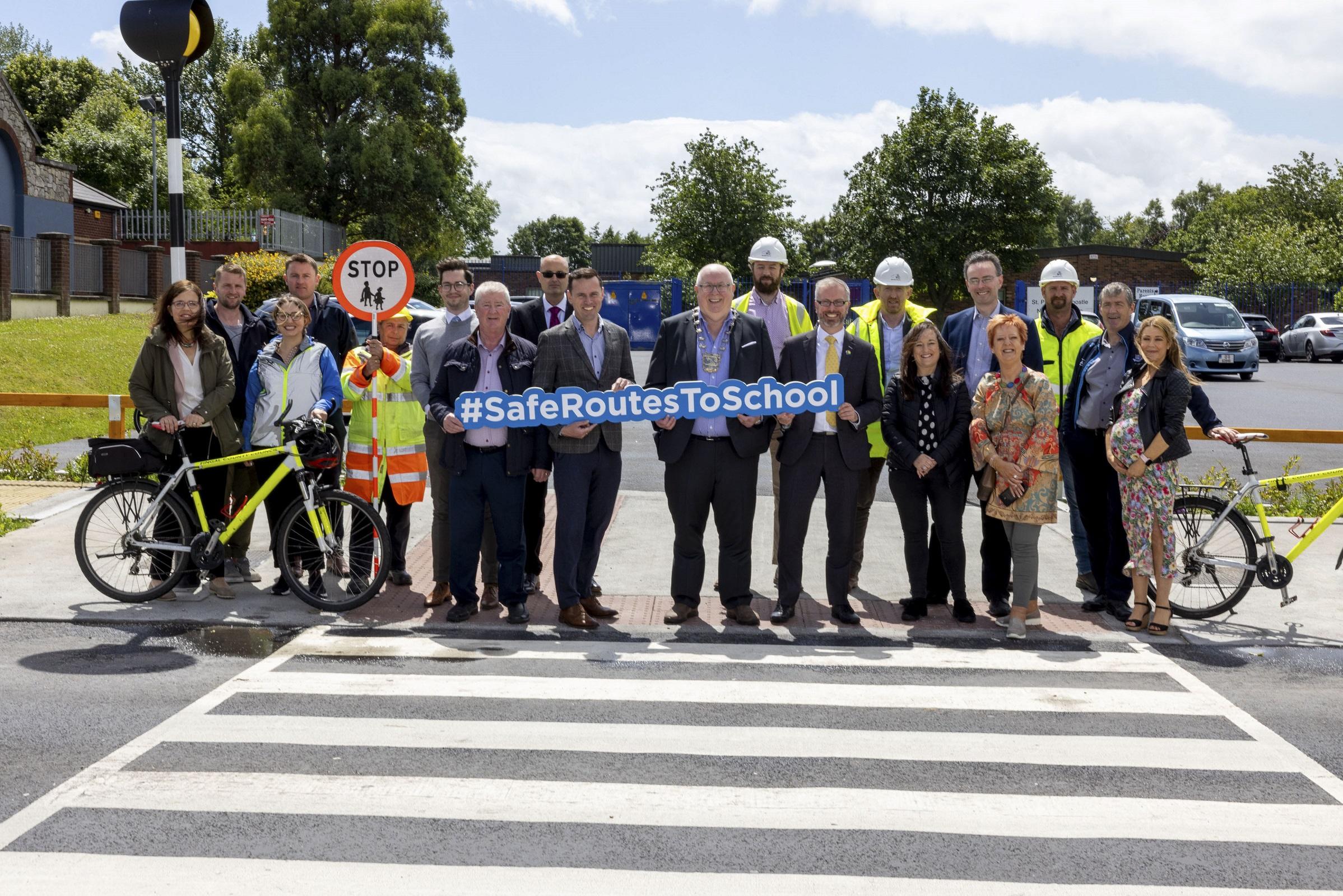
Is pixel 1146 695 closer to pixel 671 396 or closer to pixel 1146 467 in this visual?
pixel 1146 467

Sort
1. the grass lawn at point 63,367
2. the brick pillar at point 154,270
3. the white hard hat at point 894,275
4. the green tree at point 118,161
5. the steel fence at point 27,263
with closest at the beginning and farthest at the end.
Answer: the white hard hat at point 894,275
the grass lawn at point 63,367
the steel fence at point 27,263
the brick pillar at point 154,270
the green tree at point 118,161

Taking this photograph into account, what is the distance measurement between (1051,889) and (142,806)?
10.9ft

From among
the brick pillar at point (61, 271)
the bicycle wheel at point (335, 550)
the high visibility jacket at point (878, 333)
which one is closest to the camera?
the bicycle wheel at point (335, 550)

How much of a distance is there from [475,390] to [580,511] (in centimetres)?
100

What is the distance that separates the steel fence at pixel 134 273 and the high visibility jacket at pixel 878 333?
3015cm

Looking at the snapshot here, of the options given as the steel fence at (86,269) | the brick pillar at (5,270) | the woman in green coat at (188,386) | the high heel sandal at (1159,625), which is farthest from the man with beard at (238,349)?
the steel fence at (86,269)

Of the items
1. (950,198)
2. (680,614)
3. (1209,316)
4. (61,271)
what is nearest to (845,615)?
(680,614)

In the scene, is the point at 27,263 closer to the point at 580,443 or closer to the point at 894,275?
the point at 580,443

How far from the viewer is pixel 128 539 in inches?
320

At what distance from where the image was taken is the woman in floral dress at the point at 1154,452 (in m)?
7.62

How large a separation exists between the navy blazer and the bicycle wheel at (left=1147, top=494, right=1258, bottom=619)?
4.17 feet

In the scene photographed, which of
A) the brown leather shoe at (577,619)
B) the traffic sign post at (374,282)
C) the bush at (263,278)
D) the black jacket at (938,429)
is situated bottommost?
the brown leather shoe at (577,619)

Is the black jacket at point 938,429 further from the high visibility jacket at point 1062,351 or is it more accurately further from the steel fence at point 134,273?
the steel fence at point 134,273

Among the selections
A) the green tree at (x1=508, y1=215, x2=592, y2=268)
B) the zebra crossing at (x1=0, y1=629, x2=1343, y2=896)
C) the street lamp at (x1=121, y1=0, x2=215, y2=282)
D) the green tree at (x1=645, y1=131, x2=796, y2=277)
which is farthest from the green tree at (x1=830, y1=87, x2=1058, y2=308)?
the green tree at (x1=508, y1=215, x2=592, y2=268)
